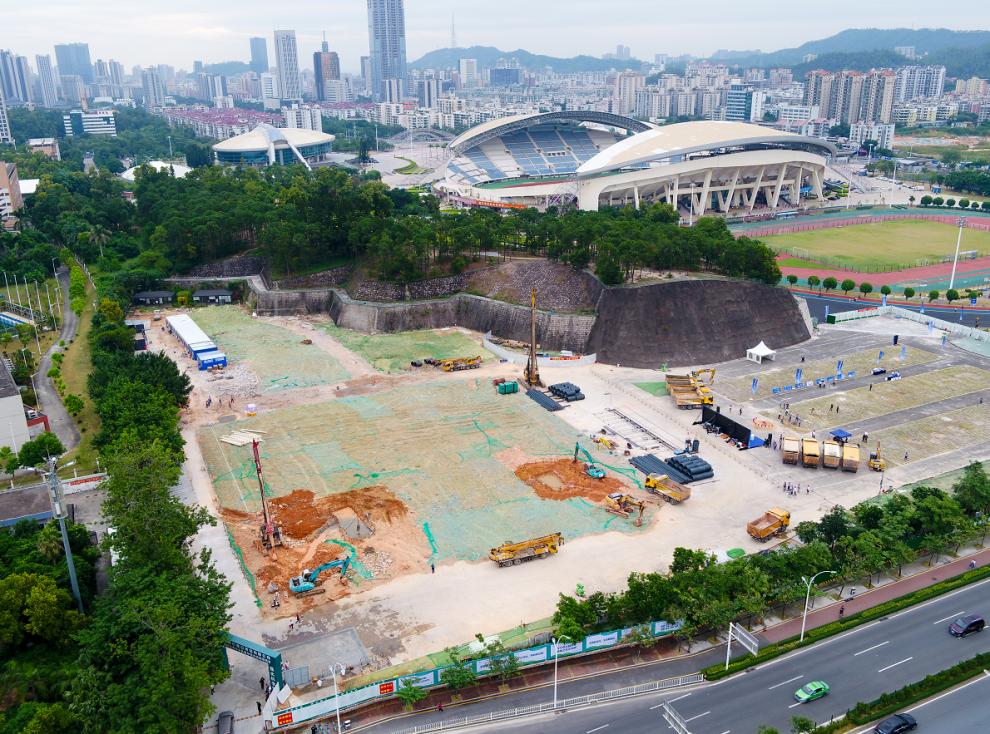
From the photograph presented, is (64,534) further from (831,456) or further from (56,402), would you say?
(831,456)

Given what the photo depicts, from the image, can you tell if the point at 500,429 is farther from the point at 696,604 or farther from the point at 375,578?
the point at 696,604

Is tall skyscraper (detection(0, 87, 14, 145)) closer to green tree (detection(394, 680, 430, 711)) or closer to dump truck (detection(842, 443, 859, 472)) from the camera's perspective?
green tree (detection(394, 680, 430, 711))

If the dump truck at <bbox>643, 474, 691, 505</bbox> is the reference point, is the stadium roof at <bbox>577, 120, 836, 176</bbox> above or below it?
above

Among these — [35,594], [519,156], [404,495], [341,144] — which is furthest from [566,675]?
[341,144]

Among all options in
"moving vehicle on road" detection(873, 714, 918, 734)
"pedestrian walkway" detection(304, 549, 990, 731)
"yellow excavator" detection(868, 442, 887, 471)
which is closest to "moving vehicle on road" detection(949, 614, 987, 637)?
"pedestrian walkway" detection(304, 549, 990, 731)

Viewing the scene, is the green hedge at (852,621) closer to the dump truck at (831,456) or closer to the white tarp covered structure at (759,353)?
the dump truck at (831,456)

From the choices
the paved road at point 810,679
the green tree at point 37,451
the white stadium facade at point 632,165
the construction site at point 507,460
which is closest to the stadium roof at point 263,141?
the white stadium facade at point 632,165
